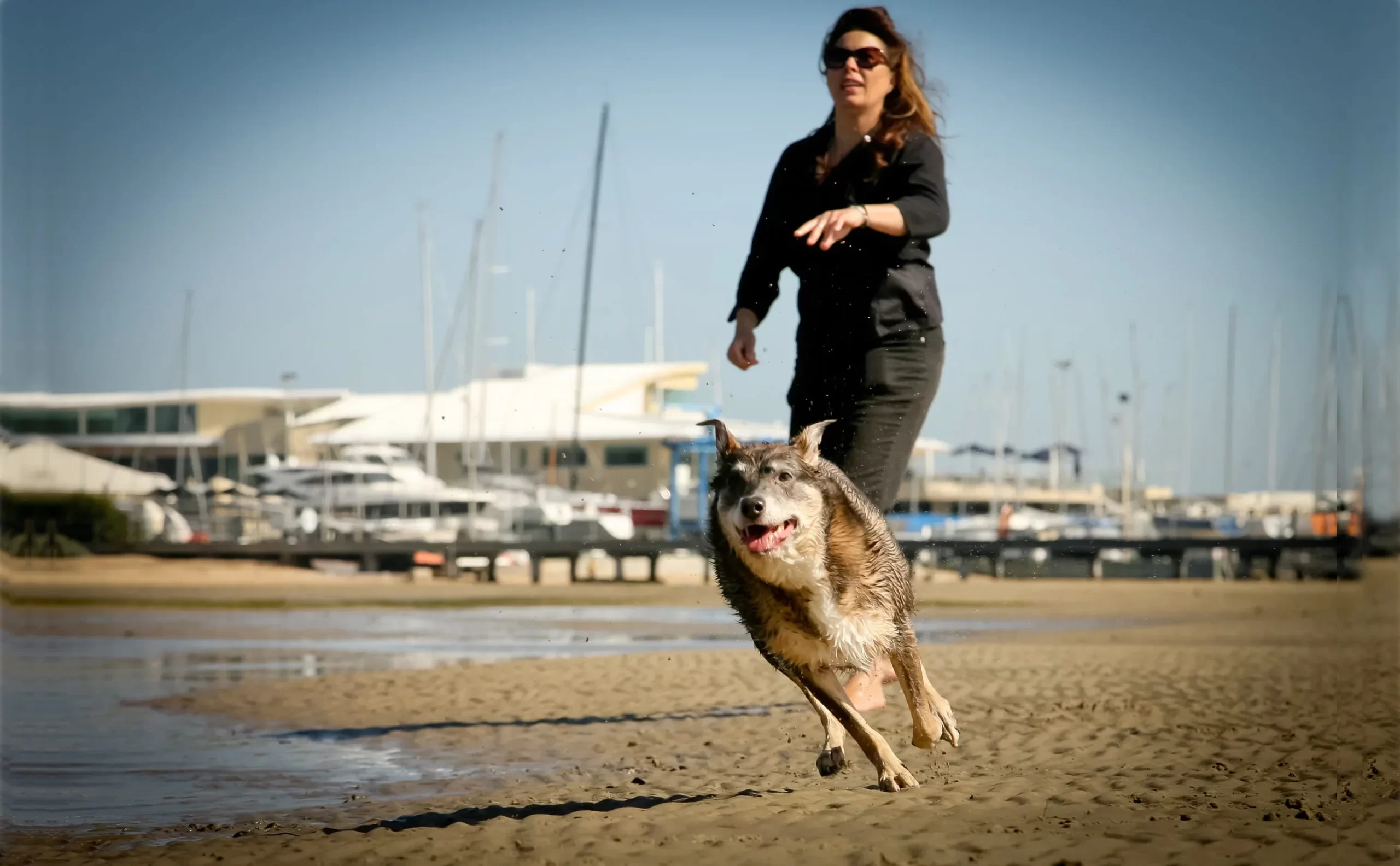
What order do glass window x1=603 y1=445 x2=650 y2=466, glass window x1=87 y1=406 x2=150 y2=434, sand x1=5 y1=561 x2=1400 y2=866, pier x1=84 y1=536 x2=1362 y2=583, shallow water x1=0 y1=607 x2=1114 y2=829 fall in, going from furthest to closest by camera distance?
pier x1=84 y1=536 x2=1362 y2=583 → glass window x1=87 y1=406 x2=150 y2=434 → glass window x1=603 y1=445 x2=650 y2=466 → shallow water x1=0 y1=607 x2=1114 y2=829 → sand x1=5 y1=561 x2=1400 y2=866

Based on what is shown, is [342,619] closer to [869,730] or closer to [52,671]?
[52,671]

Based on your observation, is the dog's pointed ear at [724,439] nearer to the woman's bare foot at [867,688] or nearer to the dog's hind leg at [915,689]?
the dog's hind leg at [915,689]

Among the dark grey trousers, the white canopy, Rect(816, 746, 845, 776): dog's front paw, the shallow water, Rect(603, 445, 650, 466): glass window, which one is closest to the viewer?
the dark grey trousers

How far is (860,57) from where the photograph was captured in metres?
5.15

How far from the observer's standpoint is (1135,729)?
22.6 ft

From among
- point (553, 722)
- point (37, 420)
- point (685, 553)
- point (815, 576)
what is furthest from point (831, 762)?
point (685, 553)

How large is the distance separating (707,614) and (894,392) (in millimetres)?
14536

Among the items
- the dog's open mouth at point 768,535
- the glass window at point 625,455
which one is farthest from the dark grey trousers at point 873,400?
the glass window at point 625,455

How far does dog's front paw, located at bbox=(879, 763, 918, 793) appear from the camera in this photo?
4938 millimetres

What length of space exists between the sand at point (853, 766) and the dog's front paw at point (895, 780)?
0.08 metres

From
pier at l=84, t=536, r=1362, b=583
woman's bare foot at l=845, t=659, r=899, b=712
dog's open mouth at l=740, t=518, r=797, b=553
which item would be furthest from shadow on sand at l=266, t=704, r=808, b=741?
pier at l=84, t=536, r=1362, b=583

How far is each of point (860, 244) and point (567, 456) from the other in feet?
31.1

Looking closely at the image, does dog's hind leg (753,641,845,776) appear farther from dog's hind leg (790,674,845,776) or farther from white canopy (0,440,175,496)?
white canopy (0,440,175,496)

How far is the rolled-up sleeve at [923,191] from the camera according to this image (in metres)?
4.98
